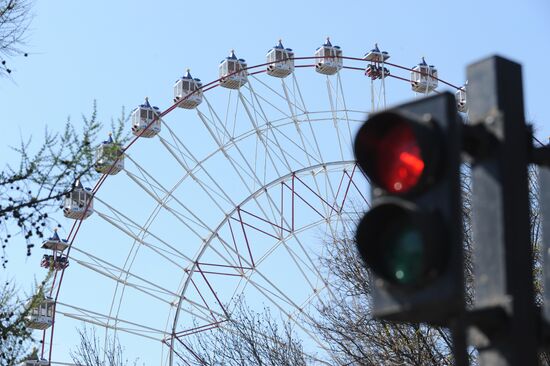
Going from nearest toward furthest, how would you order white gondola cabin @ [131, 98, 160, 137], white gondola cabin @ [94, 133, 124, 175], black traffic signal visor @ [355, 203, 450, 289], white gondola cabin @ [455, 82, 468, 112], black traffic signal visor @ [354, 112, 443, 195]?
black traffic signal visor @ [355, 203, 450, 289] < black traffic signal visor @ [354, 112, 443, 195] < white gondola cabin @ [94, 133, 124, 175] < white gondola cabin @ [131, 98, 160, 137] < white gondola cabin @ [455, 82, 468, 112]

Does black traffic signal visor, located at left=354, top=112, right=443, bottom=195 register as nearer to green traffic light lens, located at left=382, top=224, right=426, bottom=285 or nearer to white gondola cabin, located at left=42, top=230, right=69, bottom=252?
green traffic light lens, located at left=382, top=224, right=426, bottom=285

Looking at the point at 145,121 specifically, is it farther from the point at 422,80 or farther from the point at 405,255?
the point at 405,255

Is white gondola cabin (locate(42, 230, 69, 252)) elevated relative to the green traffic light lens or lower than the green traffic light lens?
elevated

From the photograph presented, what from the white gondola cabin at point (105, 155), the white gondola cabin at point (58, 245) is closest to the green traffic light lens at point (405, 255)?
the white gondola cabin at point (105, 155)

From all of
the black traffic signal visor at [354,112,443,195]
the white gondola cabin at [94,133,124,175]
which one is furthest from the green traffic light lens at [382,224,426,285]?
the white gondola cabin at [94,133,124,175]

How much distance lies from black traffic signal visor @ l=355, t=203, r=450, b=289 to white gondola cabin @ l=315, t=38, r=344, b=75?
28.5 meters

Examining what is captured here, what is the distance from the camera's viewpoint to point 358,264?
75.2 feet

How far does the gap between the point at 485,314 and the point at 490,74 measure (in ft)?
2.08

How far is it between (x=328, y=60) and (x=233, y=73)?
2869 millimetres

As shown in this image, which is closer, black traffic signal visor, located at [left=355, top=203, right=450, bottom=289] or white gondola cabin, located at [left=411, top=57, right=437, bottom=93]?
black traffic signal visor, located at [left=355, top=203, right=450, bottom=289]

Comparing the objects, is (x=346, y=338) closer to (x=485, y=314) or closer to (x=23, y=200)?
(x=23, y=200)

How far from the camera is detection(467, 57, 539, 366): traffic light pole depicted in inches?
109

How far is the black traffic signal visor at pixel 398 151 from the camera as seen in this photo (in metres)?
2.76

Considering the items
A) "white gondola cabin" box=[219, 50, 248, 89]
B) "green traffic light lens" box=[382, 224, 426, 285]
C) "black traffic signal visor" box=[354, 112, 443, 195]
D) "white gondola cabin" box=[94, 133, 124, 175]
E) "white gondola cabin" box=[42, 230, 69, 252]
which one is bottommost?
"green traffic light lens" box=[382, 224, 426, 285]
